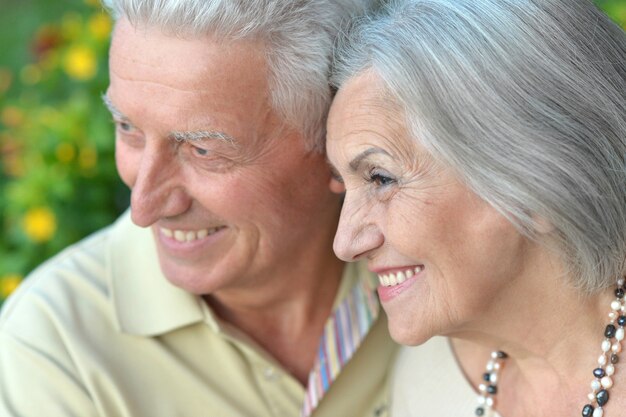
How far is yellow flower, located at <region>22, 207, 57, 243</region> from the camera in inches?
157

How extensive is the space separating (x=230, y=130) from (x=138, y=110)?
0.24 meters

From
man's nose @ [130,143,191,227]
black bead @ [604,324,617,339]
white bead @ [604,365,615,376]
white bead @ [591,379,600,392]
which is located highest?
black bead @ [604,324,617,339]

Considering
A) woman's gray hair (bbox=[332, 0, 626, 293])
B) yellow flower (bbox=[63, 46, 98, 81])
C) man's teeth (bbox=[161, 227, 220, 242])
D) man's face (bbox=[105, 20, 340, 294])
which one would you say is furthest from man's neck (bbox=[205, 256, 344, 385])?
yellow flower (bbox=[63, 46, 98, 81])

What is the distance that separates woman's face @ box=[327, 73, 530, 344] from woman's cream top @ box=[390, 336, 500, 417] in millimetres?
297

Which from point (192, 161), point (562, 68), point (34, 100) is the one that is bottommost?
point (34, 100)

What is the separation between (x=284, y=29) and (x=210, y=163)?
399 mm

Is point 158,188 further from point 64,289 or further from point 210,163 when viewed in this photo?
point 64,289

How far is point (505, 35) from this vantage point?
7.34 ft

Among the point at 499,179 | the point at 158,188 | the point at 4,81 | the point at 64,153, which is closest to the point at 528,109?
the point at 499,179

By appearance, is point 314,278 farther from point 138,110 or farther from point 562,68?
point 562,68

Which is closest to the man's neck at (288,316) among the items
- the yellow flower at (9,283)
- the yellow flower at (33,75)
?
the yellow flower at (9,283)

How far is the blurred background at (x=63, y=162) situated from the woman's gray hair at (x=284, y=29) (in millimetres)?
1367

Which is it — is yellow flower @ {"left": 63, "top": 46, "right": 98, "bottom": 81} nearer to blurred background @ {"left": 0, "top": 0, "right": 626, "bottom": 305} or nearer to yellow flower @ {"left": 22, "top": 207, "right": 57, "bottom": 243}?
blurred background @ {"left": 0, "top": 0, "right": 626, "bottom": 305}

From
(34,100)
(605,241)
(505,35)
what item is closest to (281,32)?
(505,35)
